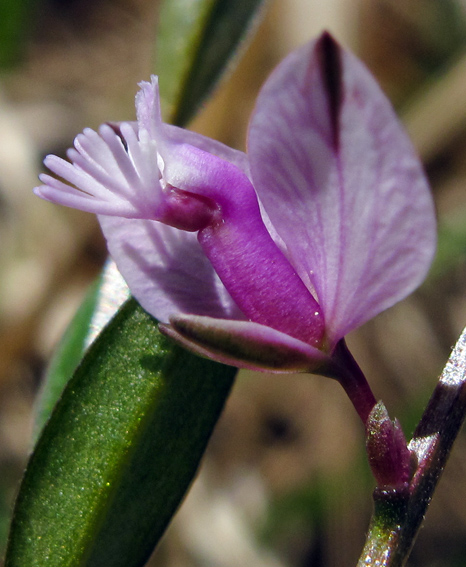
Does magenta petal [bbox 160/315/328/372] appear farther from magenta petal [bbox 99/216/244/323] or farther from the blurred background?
the blurred background

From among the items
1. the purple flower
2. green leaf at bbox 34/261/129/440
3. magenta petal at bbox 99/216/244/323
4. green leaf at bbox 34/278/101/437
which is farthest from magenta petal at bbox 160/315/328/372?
green leaf at bbox 34/278/101/437

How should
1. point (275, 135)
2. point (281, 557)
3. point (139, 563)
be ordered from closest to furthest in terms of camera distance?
1. point (275, 135)
2. point (139, 563)
3. point (281, 557)

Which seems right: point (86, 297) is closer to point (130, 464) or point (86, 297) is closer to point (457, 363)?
point (130, 464)

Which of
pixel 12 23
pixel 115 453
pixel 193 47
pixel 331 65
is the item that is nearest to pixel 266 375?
pixel 12 23

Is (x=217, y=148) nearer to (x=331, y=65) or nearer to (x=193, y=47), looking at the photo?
(x=331, y=65)

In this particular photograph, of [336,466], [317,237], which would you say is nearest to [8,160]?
[336,466]

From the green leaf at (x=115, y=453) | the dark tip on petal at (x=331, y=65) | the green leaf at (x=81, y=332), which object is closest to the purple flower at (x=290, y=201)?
the dark tip on petal at (x=331, y=65)
